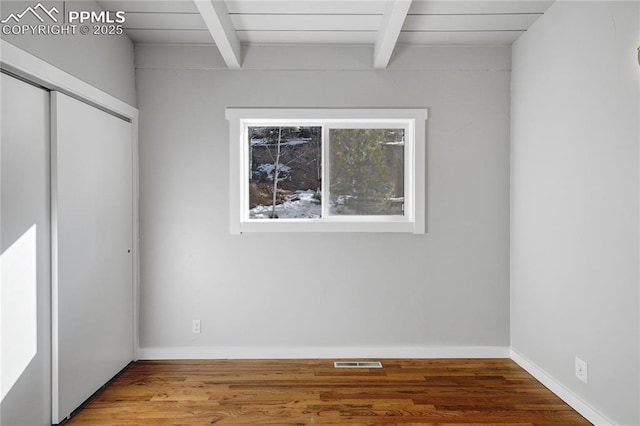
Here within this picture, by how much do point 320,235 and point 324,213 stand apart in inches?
8.3

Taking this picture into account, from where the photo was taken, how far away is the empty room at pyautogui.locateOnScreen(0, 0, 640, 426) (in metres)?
2.49

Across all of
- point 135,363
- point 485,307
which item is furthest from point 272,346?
point 485,307

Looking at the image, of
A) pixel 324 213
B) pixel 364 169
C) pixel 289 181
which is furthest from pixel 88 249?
pixel 364 169

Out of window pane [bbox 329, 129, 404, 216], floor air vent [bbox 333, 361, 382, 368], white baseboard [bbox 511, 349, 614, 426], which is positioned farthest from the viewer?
window pane [bbox 329, 129, 404, 216]

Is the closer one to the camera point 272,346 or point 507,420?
point 507,420

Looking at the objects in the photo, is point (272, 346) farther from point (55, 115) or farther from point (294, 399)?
point (55, 115)

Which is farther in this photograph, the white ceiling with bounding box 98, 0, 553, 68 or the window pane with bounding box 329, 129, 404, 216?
the window pane with bounding box 329, 129, 404, 216

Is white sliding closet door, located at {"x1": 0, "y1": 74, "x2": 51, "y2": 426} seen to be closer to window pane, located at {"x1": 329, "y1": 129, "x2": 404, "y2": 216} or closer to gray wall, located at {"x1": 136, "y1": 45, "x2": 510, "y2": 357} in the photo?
gray wall, located at {"x1": 136, "y1": 45, "x2": 510, "y2": 357}

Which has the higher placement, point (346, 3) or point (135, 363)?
point (346, 3)

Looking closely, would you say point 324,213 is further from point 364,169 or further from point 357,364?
point 357,364

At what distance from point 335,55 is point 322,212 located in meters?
1.28

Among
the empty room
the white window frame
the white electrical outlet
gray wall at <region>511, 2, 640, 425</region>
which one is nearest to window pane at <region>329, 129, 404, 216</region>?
the empty room

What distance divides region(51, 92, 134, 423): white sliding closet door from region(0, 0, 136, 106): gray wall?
20cm

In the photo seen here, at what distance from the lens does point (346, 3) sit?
2.82 meters
